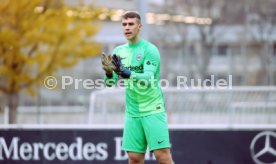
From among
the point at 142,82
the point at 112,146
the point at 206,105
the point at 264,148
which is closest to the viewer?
the point at 142,82

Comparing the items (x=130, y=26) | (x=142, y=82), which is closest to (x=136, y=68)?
(x=142, y=82)

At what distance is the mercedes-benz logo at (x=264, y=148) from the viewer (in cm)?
1105

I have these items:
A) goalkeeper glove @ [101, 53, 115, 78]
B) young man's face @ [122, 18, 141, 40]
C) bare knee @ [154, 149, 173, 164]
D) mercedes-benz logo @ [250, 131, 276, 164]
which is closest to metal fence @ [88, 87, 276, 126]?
mercedes-benz logo @ [250, 131, 276, 164]

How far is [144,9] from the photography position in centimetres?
1158

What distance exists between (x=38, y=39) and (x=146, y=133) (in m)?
10.8

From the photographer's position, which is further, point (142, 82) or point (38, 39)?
point (38, 39)

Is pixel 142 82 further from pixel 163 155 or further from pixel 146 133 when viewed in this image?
pixel 163 155

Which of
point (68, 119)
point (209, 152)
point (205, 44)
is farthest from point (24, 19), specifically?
point (205, 44)

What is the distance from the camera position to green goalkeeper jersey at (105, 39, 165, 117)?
26.0 feet

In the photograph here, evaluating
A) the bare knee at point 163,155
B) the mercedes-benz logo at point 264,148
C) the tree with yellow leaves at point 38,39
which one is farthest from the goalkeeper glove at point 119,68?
the tree with yellow leaves at point 38,39

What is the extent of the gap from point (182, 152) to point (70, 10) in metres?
8.66

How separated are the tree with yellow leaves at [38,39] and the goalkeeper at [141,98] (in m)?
9.32

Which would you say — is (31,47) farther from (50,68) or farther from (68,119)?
(68,119)

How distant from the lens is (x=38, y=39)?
1853 cm
